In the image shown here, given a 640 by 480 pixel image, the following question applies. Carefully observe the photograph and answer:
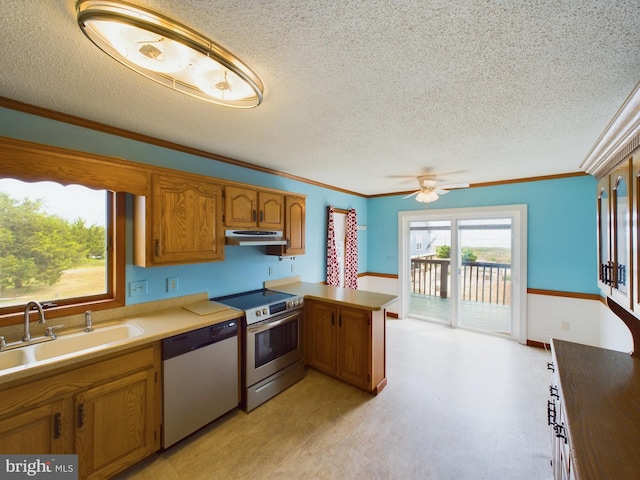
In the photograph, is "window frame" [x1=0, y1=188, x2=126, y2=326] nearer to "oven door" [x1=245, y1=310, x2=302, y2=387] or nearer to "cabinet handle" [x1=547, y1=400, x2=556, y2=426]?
"oven door" [x1=245, y1=310, x2=302, y2=387]

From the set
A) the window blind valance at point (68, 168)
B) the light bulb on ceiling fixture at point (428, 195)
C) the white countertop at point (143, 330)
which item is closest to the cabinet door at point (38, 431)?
the white countertop at point (143, 330)

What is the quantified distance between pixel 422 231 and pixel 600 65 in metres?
3.55

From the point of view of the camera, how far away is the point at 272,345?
8.49 ft

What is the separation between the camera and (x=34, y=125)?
1764mm

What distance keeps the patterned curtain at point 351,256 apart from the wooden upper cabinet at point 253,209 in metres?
1.80

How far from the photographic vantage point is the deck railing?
402cm

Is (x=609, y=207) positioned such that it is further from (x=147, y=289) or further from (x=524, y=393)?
(x=147, y=289)

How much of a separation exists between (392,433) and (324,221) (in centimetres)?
284

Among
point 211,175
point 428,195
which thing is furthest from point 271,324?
point 428,195

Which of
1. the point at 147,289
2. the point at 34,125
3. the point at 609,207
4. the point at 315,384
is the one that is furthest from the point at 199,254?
the point at 609,207

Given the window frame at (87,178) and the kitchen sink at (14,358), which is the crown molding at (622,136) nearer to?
the window frame at (87,178)

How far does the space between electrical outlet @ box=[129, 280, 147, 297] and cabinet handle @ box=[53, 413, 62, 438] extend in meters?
0.90

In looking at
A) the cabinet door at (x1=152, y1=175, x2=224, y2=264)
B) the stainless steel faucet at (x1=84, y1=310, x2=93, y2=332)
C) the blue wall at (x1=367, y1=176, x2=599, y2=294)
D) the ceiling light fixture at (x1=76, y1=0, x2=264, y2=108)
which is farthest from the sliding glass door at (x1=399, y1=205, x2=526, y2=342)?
the stainless steel faucet at (x1=84, y1=310, x2=93, y2=332)

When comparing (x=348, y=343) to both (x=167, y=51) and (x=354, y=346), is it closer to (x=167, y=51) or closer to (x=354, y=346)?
(x=354, y=346)
